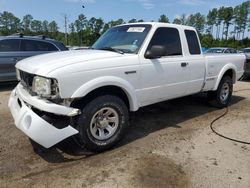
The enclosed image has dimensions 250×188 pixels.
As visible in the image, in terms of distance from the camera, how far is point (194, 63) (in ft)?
17.9

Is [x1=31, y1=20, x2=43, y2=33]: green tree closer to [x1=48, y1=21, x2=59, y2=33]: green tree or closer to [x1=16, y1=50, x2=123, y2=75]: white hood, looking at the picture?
[x1=48, y1=21, x2=59, y2=33]: green tree

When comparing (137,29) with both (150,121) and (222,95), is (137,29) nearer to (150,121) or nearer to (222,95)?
(150,121)

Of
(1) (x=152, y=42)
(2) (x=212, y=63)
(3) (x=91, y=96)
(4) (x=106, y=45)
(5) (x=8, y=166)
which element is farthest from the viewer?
(2) (x=212, y=63)

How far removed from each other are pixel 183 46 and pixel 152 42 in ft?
3.19

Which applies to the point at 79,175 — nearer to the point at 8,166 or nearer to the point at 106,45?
the point at 8,166

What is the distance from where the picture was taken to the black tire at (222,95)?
667cm

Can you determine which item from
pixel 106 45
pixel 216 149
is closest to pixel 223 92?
pixel 216 149

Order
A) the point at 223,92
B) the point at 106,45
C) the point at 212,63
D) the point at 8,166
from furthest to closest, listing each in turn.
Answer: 1. the point at 223,92
2. the point at 212,63
3. the point at 106,45
4. the point at 8,166

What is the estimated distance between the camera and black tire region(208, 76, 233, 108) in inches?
263

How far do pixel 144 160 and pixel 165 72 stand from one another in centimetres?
169

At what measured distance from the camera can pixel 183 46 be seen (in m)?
5.32

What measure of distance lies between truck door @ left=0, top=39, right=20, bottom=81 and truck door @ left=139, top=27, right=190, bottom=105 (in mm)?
5437

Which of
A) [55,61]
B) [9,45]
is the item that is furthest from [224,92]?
[9,45]

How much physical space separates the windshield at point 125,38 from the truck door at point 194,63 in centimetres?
116
